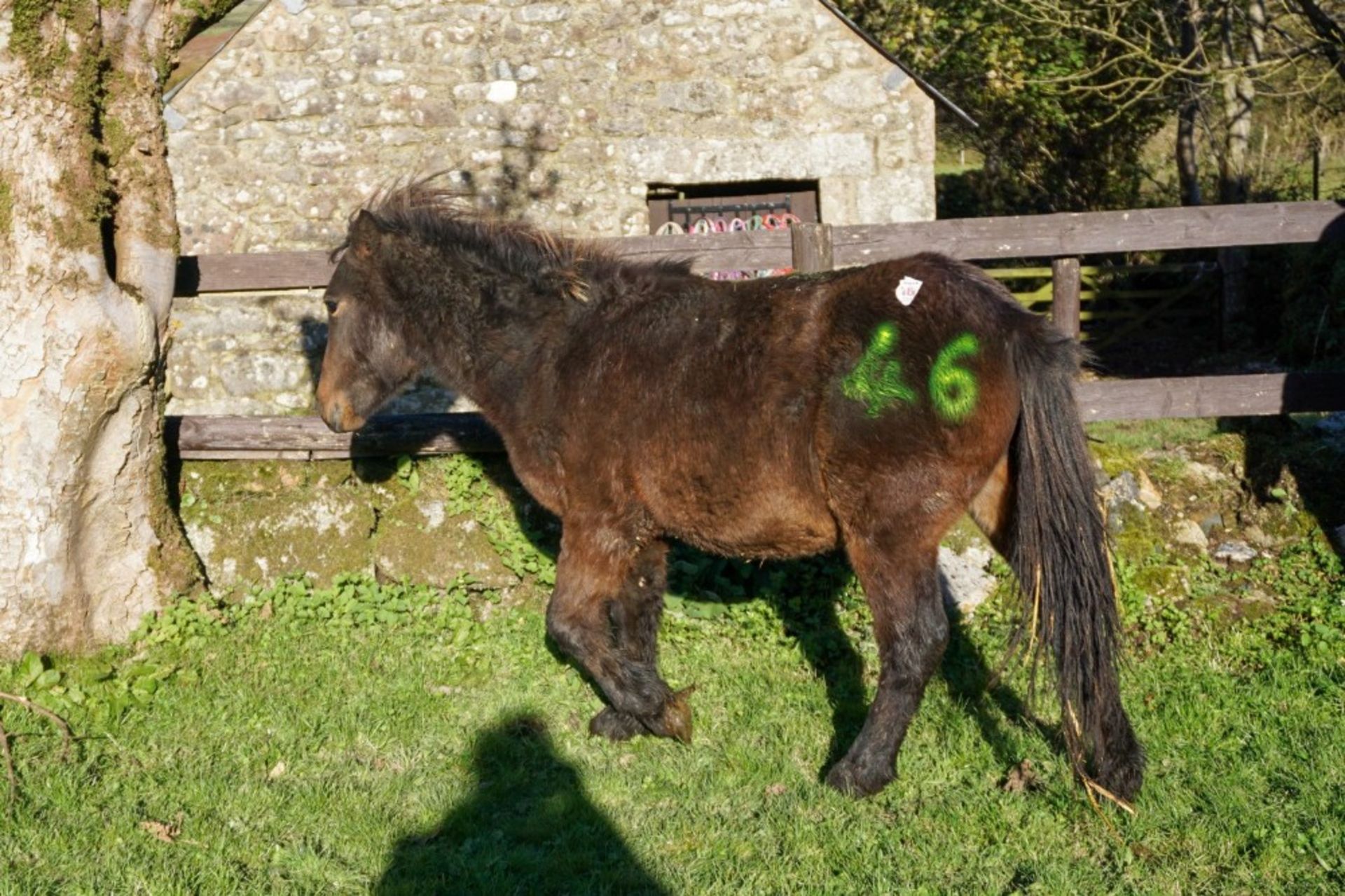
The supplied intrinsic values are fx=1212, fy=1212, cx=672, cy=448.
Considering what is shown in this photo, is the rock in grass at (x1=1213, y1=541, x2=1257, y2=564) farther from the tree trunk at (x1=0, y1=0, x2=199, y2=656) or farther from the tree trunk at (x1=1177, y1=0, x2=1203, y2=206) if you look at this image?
the tree trunk at (x1=1177, y1=0, x2=1203, y2=206)

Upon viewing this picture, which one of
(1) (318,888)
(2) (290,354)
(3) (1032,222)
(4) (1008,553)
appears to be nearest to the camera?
(1) (318,888)

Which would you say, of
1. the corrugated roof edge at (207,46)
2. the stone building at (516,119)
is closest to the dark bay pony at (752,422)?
the corrugated roof edge at (207,46)

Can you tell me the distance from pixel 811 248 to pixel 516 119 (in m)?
6.38

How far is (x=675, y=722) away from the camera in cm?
541

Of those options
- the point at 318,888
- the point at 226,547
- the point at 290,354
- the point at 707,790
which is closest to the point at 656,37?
the point at 290,354

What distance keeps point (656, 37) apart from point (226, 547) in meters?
7.45

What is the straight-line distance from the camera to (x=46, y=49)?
18.2 feet

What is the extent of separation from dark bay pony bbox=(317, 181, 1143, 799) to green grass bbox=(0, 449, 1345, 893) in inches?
12.9

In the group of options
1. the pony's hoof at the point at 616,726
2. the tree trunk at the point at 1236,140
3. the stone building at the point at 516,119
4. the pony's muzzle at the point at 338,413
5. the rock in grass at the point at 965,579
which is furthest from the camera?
the tree trunk at the point at 1236,140

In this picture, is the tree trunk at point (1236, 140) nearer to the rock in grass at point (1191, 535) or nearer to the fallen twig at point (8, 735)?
the rock in grass at point (1191, 535)

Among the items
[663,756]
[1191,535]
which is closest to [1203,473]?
[1191,535]

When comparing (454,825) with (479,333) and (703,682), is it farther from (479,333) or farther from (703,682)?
(479,333)

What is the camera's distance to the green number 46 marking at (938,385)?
15.1 ft

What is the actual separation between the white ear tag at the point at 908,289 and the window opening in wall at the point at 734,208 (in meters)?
8.12
